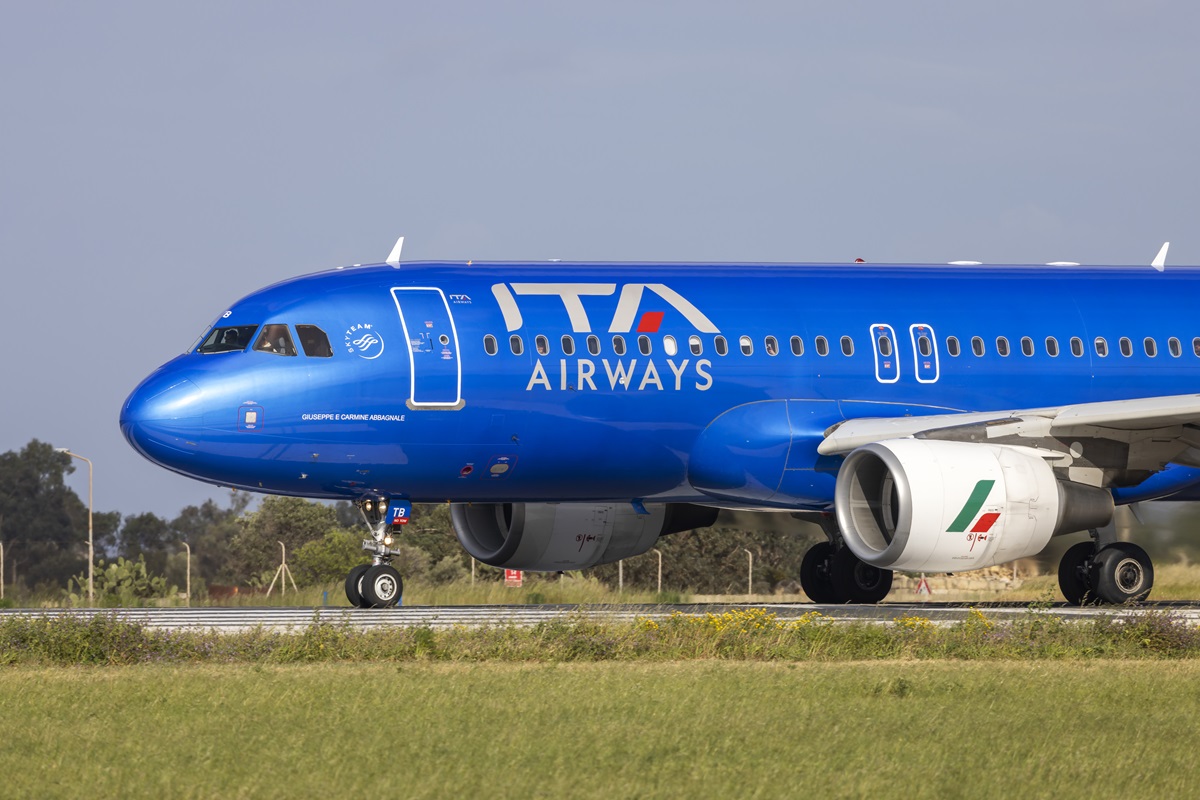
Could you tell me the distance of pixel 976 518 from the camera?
18.8m

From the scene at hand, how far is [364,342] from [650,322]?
130 inches

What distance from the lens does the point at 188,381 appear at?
63.5ft

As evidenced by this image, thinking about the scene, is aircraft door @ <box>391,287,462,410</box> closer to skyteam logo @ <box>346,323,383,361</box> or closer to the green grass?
skyteam logo @ <box>346,323,383,361</box>

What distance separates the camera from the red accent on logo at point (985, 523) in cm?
1883

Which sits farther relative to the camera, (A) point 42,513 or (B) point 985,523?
(A) point 42,513

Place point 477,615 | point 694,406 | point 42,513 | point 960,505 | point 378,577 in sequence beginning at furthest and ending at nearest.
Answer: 1. point 42,513
2. point 694,406
3. point 378,577
4. point 477,615
5. point 960,505

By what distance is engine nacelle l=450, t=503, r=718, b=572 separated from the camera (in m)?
22.7

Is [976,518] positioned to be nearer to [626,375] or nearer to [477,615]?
[626,375]

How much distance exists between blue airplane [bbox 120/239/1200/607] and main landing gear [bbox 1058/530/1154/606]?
36mm

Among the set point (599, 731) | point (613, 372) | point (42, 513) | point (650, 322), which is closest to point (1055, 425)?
point (650, 322)

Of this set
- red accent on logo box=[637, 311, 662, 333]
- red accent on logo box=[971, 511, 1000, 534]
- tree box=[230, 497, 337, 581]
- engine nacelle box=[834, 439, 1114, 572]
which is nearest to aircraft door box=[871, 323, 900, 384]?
engine nacelle box=[834, 439, 1114, 572]

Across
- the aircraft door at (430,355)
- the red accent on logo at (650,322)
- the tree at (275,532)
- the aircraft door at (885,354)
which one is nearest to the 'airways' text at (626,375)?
the red accent on logo at (650,322)

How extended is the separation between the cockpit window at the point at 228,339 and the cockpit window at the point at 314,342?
0.52m

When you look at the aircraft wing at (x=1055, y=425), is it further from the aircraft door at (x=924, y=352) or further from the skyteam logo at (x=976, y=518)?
the skyteam logo at (x=976, y=518)
